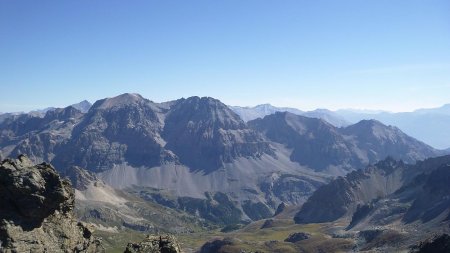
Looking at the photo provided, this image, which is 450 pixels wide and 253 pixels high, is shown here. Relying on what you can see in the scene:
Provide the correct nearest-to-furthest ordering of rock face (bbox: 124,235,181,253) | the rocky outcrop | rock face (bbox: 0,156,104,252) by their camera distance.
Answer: rock face (bbox: 124,235,181,253) < rock face (bbox: 0,156,104,252) < the rocky outcrop

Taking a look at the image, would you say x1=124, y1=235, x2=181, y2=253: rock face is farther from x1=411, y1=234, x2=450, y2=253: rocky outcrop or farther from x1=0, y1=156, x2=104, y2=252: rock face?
x1=411, y1=234, x2=450, y2=253: rocky outcrop

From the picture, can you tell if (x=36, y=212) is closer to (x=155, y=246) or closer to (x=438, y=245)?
(x=155, y=246)

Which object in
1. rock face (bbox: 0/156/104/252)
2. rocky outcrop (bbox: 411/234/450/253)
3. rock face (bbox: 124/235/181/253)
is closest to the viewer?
rock face (bbox: 124/235/181/253)

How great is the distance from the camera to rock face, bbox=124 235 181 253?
1634 inches

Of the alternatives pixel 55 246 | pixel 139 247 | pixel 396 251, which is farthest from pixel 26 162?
pixel 396 251

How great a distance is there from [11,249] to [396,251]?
148113mm

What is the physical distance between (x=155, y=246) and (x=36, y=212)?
1193 centimetres

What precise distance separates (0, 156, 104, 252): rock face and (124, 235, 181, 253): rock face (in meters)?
8.34

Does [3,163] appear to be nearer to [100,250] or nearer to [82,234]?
[82,234]

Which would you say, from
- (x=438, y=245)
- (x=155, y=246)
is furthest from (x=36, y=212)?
(x=438, y=245)

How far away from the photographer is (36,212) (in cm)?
4378

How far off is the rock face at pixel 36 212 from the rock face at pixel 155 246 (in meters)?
8.34

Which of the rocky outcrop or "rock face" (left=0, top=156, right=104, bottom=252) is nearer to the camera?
"rock face" (left=0, top=156, right=104, bottom=252)

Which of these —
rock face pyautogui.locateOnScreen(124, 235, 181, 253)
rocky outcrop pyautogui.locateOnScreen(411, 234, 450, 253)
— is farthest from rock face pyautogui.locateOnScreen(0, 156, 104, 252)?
rocky outcrop pyautogui.locateOnScreen(411, 234, 450, 253)
